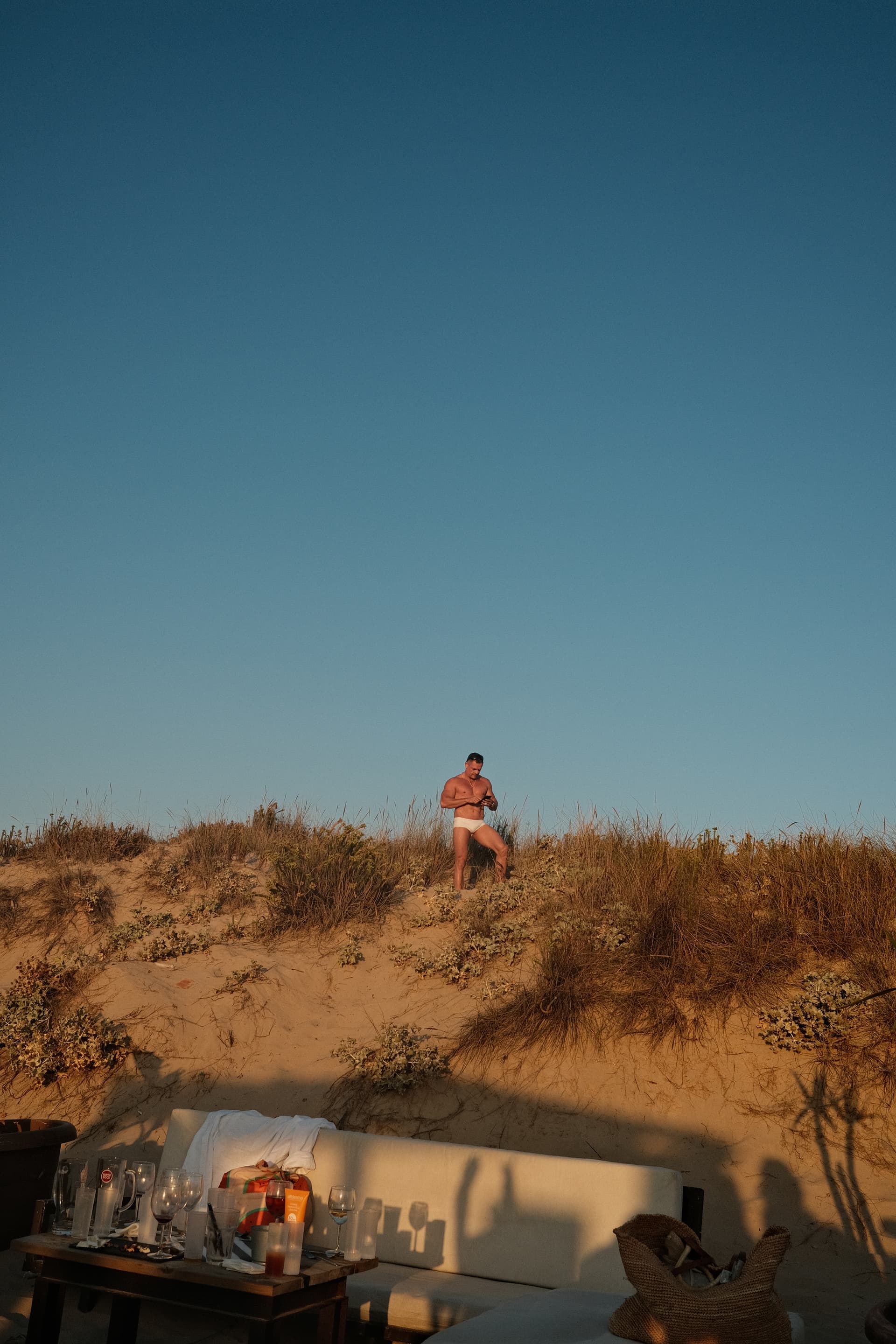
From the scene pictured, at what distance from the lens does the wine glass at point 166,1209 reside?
421 centimetres

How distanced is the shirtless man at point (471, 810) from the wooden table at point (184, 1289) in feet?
26.9

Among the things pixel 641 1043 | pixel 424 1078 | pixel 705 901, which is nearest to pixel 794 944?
pixel 705 901

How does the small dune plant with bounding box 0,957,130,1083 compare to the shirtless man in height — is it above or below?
below

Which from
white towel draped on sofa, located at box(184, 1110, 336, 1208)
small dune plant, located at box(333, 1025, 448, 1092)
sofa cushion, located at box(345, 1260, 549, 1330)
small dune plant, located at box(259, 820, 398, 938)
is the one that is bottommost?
sofa cushion, located at box(345, 1260, 549, 1330)

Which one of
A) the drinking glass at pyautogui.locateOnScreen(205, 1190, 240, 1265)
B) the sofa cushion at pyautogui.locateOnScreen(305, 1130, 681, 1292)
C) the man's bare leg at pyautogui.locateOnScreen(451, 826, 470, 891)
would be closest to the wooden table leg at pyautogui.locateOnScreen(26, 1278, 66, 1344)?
the drinking glass at pyautogui.locateOnScreen(205, 1190, 240, 1265)

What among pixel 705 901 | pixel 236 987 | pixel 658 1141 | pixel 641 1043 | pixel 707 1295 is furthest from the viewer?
pixel 236 987

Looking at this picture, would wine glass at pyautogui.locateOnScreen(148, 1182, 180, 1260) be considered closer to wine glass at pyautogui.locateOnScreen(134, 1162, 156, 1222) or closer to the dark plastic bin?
wine glass at pyautogui.locateOnScreen(134, 1162, 156, 1222)

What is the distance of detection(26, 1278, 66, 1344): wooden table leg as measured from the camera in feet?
14.3

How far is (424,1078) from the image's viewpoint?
8.62m

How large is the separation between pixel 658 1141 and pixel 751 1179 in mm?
742

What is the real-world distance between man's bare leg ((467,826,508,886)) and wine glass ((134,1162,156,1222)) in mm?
7959

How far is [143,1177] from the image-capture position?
4.61 meters

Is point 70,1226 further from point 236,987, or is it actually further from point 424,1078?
point 236,987

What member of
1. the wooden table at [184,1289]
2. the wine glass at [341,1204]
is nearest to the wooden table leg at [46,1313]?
the wooden table at [184,1289]
